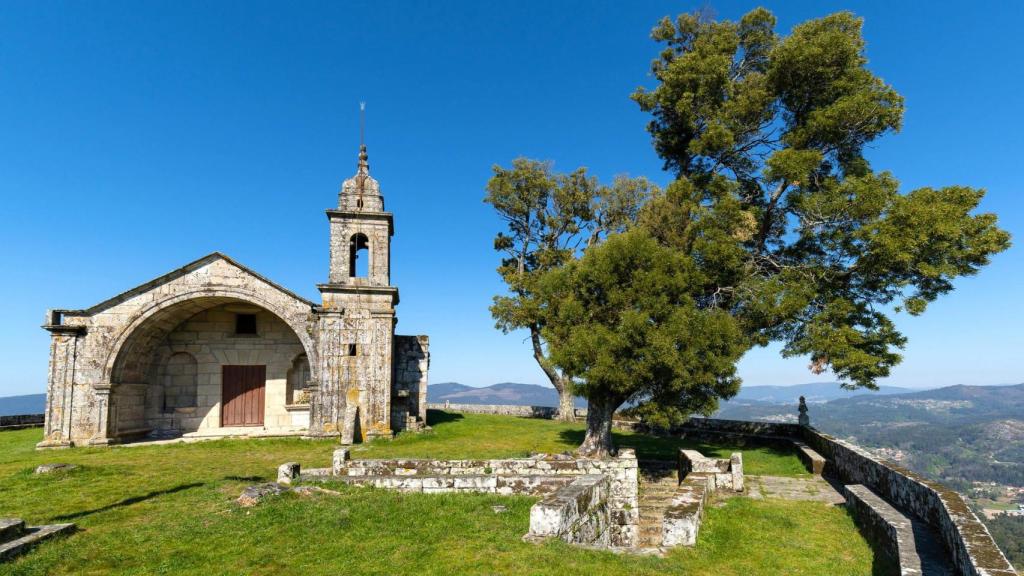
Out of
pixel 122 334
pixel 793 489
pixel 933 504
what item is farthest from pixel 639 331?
pixel 122 334

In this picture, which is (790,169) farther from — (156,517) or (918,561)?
(156,517)

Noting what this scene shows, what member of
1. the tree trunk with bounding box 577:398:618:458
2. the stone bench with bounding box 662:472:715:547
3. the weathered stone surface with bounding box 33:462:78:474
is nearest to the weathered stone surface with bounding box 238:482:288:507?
the weathered stone surface with bounding box 33:462:78:474

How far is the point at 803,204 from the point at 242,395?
23.9 m

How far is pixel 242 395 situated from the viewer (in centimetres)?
2189

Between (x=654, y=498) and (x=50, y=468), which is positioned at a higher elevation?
(x=50, y=468)

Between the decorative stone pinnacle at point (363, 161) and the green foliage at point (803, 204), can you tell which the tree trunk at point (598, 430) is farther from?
the decorative stone pinnacle at point (363, 161)

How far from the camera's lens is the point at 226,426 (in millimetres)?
21656

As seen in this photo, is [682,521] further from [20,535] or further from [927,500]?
[20,535]

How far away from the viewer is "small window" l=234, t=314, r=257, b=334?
22.1 meters

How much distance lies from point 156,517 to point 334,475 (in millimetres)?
3261

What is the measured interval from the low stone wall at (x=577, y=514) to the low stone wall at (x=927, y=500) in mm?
4578

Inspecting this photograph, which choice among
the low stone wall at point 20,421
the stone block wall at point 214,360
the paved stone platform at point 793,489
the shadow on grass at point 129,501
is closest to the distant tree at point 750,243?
the paved stone platform at point 793,489

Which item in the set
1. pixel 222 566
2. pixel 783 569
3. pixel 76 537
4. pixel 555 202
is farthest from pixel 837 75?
pixel 76 537

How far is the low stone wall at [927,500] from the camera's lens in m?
5.88
